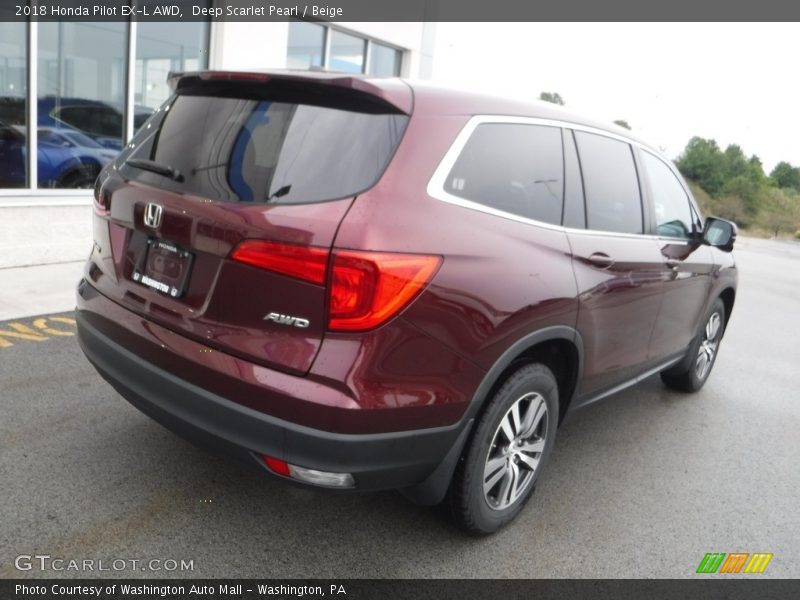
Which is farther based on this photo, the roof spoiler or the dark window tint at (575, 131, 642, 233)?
the dark window tint at (575, 131, 642, 233)

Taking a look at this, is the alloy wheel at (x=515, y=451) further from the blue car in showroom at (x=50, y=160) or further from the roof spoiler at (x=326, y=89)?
the blue car in showroom at (x=50, y=160)

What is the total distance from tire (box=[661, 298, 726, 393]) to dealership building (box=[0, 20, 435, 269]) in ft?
13.0

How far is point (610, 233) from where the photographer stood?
3.33 metres

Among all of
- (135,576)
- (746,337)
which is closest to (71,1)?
(135,576)

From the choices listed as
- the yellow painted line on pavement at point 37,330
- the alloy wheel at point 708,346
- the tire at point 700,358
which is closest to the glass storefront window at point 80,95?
the yellow painted line on pavement at point 37,330

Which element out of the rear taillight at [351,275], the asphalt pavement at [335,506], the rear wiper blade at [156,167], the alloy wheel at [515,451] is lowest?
the asphalt pavement at [335,506]

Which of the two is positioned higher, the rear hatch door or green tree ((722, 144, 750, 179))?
the rear hatch door

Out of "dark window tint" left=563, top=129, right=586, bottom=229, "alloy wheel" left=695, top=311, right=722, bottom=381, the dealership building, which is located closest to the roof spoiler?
"dark window tint" left=563, top=129, right=586, bottom=229

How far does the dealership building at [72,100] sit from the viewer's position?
662cm

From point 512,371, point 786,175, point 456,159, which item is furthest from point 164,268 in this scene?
point 786,175

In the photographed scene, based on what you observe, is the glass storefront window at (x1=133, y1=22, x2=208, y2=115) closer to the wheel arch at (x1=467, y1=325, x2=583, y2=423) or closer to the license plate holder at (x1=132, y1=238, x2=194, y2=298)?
the license plate holder at (x1=132, y1=238, x2=194, y2=298)

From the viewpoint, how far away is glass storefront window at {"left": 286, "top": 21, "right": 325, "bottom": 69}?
9734mm

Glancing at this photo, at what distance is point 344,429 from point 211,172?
101 cm

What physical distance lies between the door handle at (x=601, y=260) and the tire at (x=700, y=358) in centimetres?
194
